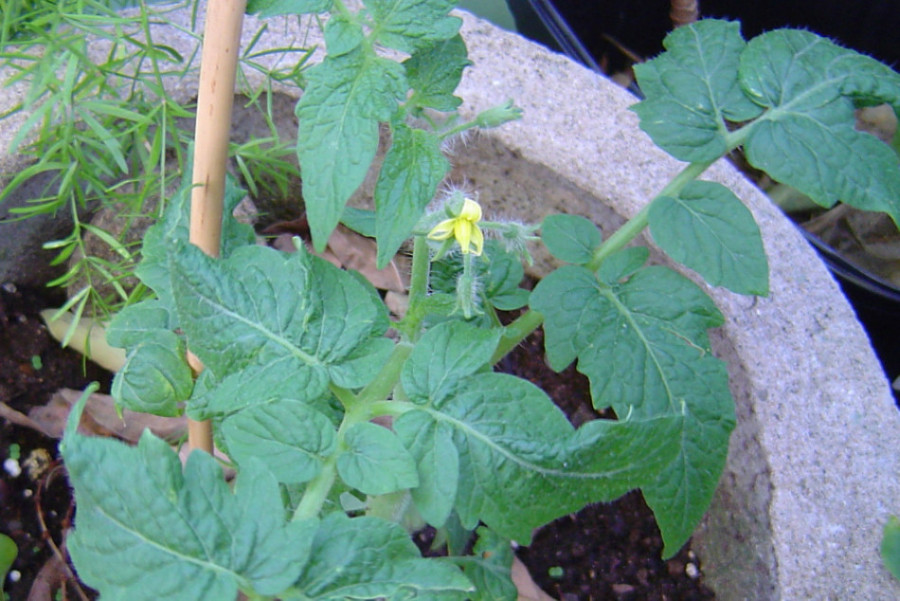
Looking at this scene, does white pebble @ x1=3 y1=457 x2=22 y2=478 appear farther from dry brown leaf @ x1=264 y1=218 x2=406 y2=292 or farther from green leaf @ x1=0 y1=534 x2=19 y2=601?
dry brown leaf @ x1=264 y1=218 x2=406 y2=292

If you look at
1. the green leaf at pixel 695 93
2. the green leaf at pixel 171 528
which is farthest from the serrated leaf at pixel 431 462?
the green leaf at pixel 695 93

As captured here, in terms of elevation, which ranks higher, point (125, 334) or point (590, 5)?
point (590, 5)

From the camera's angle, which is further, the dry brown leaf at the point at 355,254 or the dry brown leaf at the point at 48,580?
the dry brown leaf at the point at 355,254

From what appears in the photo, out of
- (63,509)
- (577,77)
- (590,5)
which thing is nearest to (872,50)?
(590,5)

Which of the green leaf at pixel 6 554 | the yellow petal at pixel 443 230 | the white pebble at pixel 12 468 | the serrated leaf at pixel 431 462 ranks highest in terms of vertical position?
the yellow petal at pixel 443 230

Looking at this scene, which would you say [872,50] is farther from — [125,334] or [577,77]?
[125,334]

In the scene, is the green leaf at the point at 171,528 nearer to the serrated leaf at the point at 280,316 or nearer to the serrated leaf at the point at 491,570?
the serrated leaf at the point at 280,316
